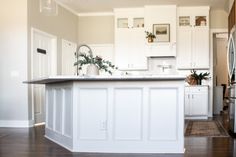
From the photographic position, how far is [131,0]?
8094 millimetres

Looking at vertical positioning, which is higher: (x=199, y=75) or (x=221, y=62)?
(x=221, y=62)

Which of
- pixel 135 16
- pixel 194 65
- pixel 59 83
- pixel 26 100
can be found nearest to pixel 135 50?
pixel 135 16

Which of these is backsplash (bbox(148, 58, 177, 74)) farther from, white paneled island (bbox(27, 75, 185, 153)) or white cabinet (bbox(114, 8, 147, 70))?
white paneled island (bbox(27, 75, 185, 153))

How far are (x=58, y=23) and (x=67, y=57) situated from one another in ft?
3.17

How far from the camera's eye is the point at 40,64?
720 centimetres

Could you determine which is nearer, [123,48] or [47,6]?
[47,6]

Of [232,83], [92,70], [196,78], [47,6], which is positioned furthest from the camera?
[196,78]

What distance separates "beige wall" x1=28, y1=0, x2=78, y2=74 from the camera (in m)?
6.82

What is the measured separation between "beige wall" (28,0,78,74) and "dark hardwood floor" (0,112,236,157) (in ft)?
8.14

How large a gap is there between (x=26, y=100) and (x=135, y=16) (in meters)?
3.83

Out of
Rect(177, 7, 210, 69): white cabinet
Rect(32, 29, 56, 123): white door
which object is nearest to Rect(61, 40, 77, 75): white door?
Rect(32, 29, 56, 123): white door

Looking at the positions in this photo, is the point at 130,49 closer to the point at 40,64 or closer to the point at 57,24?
the point at 57,24

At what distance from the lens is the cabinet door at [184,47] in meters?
8.66

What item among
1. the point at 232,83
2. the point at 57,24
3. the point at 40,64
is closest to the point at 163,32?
the point at 57,24
